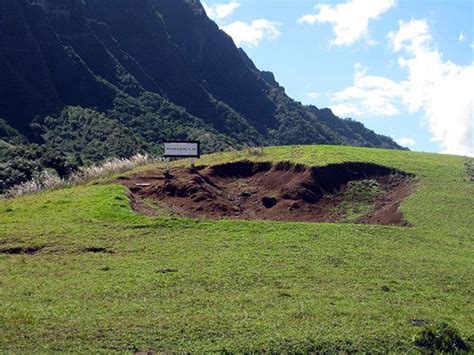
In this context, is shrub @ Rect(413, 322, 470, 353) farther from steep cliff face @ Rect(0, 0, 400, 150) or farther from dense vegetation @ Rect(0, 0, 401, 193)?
steep cliff face @ Rect(0, 0, 400, 150)

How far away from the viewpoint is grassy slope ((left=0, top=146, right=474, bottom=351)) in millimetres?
12383

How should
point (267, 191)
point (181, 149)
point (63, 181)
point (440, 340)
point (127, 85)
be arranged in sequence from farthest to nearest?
1. point (127, 85)
2. point (63, 181)
3. point (181, 149)
4. point (267, 191)
5. point (440, 340)

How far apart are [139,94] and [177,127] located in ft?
35.4

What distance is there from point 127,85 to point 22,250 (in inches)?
3054

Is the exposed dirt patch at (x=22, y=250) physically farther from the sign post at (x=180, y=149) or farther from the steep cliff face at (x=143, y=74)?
the steep cliff face at (x=143, y=74)

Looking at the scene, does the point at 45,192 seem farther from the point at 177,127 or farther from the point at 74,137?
the point at 177,127

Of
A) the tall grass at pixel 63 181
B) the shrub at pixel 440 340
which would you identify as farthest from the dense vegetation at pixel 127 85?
the shrub at pixel 440 340

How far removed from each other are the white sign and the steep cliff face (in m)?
41.1

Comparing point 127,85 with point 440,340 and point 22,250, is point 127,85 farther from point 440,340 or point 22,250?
point 440,340

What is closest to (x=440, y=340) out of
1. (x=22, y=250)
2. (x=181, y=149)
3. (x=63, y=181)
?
(x=22, y=250)

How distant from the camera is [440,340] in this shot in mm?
12672

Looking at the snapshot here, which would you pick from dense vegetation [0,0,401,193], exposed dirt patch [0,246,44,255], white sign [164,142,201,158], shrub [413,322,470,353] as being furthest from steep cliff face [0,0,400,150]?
shrub [413,322,470,353]

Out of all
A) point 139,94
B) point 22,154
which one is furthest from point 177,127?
point 22,154

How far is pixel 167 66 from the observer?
107500 millimetres
